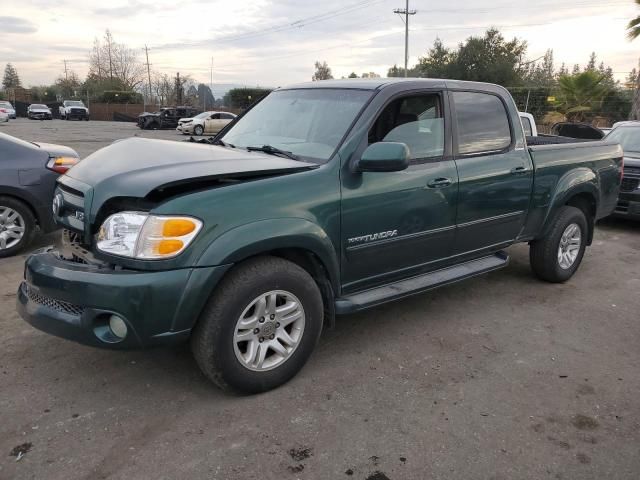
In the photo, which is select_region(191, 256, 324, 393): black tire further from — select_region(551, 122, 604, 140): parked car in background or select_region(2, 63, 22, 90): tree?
select_region(2, 63, 22, 90): tree

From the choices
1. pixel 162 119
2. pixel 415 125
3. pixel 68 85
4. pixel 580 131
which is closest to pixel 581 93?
pixel 580 131

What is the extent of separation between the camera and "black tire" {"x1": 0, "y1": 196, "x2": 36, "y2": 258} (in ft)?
18.2

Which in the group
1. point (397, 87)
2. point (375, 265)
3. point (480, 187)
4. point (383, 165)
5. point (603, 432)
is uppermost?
point (397, 87)

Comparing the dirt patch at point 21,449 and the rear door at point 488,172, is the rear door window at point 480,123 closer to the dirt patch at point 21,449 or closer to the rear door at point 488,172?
the rear door at point 488,172

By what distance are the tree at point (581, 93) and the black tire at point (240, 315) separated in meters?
21.8

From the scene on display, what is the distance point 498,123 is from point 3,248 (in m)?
5.06

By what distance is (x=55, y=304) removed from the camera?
297 cm

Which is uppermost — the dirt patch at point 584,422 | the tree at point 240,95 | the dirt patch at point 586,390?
the tree at point 240,95

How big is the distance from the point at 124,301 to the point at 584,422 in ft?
8.47

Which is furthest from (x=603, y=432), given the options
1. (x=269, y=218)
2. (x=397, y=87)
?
(x=397, y=87)

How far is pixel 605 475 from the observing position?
2551 mm

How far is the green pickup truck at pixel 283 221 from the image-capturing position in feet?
9.04

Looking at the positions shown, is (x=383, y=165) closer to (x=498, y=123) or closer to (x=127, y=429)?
(x=498, y=123)

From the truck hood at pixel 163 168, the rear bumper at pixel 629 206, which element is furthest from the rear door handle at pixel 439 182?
the rear bumper at pixel 629 206
